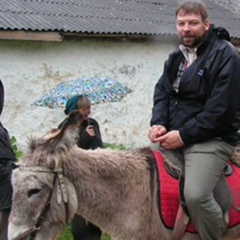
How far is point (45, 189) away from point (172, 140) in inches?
39.4

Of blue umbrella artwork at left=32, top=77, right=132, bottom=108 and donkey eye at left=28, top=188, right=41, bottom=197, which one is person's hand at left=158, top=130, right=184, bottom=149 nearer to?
donkey eye at left=28, top=188, right=41, bottom=197

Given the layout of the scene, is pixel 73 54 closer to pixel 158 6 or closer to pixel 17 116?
pixel 17 116

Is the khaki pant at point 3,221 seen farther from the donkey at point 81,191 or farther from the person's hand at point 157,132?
the person's hand at point 157,132

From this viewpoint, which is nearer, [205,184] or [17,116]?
[205,184]

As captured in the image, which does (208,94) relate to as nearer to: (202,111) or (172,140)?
(202,111)

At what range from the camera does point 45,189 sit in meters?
3.40

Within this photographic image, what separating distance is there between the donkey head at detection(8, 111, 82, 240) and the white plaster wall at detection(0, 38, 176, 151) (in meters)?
6.38

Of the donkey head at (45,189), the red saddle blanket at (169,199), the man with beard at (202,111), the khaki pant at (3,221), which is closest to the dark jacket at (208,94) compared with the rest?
the man with beard at (202,111)

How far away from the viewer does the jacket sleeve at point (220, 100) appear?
138 inches

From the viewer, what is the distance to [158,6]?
13.7 meters

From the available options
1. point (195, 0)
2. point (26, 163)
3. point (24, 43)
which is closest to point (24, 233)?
point (26, 163)

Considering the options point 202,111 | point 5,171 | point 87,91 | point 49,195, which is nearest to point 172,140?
point 202,111

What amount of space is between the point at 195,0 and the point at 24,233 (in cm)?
210

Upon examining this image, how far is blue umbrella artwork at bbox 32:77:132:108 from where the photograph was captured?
929 centimetres
